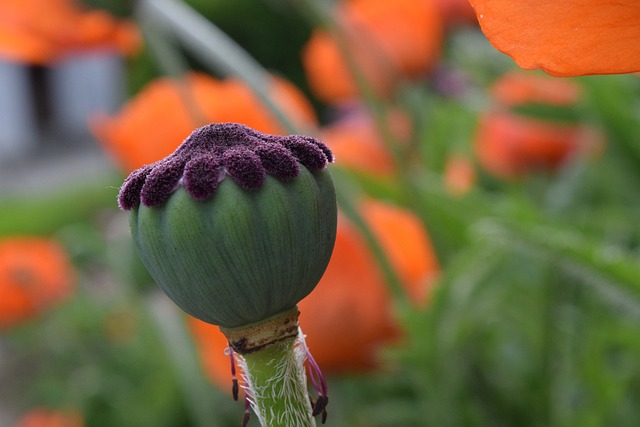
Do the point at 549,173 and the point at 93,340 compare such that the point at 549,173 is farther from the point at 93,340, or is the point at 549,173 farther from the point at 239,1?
the point at 239,1

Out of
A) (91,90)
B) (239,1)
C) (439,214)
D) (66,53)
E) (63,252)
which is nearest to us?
(439,214)

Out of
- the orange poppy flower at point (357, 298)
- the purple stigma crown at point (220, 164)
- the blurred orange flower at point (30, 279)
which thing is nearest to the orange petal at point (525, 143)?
the orange poppy flower at point (357, 298)

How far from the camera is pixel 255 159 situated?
0.14 meters

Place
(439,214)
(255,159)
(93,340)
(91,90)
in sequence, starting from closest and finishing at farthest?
(255,159), (439,214), (93,340), (91,90)

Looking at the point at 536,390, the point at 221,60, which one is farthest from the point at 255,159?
the point at 536,390

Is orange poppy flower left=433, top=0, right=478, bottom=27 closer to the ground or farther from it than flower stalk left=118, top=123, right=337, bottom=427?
closer to the ground

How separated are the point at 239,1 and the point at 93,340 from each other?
93cm

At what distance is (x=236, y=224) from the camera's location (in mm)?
143

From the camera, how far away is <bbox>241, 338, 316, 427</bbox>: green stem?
0.15 metres

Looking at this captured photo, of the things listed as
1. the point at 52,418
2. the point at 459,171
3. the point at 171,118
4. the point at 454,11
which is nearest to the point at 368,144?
the point at 459,171

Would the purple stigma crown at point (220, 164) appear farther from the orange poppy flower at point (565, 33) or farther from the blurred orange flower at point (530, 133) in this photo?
the blurred orange flower at point (530, 133)

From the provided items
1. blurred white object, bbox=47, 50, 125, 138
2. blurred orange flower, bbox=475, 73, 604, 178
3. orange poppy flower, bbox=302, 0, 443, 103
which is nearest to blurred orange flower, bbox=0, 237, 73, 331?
orange poppy flower, bbox=302, 0, 443, 103

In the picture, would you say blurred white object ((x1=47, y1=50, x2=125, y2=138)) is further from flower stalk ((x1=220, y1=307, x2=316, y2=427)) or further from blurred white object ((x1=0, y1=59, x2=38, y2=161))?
flower stalk ((x1=220, y1=307, x2=316, y2=427))

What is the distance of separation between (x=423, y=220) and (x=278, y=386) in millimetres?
377
